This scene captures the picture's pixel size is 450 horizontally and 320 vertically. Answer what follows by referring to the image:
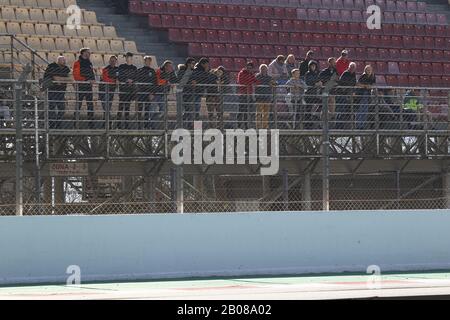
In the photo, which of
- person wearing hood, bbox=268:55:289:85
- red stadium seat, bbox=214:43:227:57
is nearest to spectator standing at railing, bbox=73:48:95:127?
person wearing hood, bbox=268:55:289:85

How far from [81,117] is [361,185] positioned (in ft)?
18.6

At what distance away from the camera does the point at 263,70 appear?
17859mm

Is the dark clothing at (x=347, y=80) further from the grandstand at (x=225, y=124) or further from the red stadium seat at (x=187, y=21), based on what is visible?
the red stadium seat at (x=187, y=21)

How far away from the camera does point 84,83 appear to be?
53.3 feet

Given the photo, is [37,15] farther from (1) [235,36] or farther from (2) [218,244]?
(2) [218,244]

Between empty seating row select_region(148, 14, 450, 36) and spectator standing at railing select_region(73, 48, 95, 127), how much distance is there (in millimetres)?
9132

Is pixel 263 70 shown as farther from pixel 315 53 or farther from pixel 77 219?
pixel 315 53

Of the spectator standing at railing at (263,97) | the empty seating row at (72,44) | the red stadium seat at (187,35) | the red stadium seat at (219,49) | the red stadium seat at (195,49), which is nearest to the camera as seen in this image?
the spectator standing at railing at (263,97)

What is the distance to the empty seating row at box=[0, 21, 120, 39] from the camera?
22828 mm

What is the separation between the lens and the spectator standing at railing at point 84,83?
52.9 feet

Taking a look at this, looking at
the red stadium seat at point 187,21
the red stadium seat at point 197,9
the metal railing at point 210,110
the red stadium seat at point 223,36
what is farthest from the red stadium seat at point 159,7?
the metal railing at point 210,110

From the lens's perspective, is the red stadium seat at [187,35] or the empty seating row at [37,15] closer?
the empty seating row at [37,15]
